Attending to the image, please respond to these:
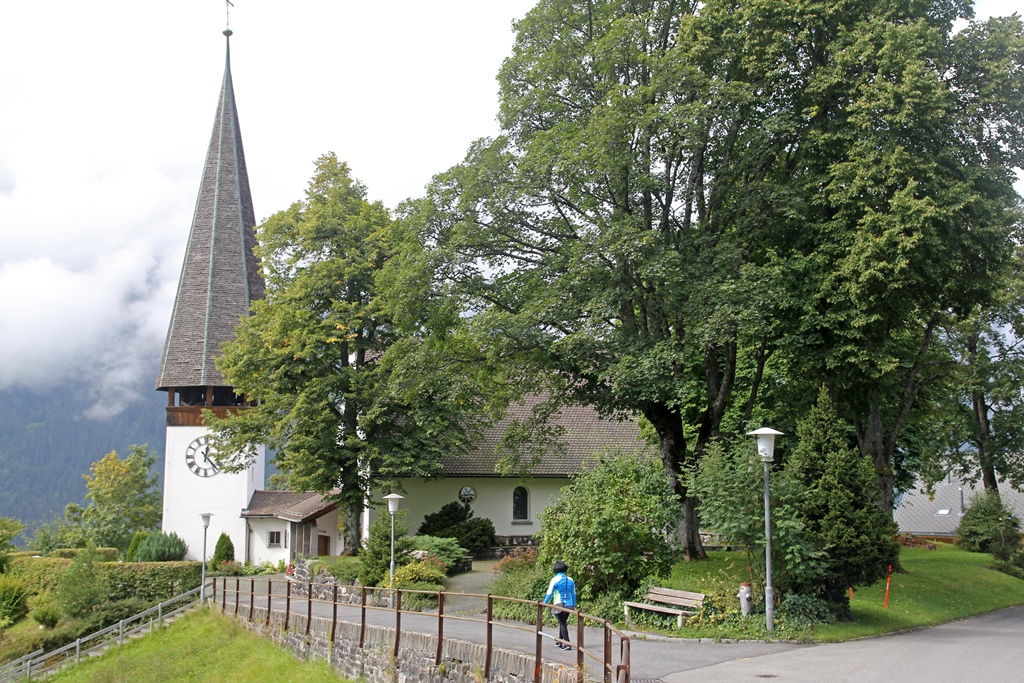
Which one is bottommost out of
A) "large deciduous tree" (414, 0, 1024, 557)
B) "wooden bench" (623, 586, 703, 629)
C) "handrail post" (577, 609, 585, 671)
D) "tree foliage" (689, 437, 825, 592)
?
"wooden bench" (623, 586, 703, 629)

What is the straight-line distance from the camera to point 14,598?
39.5 meters

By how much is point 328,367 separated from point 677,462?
14300 mm

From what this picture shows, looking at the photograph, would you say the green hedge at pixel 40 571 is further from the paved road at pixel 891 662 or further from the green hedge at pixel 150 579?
the paved road at pixel 891 662

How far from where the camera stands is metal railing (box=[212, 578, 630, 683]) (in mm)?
10039

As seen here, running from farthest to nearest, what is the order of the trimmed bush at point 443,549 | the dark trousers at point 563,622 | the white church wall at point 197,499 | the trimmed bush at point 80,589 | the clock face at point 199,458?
the clock face at point 199,458, the white church wall at point 197,499, the trimmed bush at point 80,589, the trimmed bush at point 443,549, the dark trousers at point 563,622

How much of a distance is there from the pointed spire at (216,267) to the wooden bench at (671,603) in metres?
33.5

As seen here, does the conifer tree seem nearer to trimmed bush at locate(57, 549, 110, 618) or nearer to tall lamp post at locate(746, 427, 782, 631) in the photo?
tall lamp post at locate(746, 427, 782, 631)

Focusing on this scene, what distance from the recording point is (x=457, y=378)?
2344cm

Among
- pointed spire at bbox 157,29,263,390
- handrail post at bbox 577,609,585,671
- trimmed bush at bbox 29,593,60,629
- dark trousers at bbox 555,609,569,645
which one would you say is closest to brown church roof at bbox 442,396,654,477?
trimmed bush at bbox 29,593,60,629

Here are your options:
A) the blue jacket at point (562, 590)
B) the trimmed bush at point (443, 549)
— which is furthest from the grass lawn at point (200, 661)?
the blue jacket at point (562, 590)

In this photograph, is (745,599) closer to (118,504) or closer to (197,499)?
(197,499)

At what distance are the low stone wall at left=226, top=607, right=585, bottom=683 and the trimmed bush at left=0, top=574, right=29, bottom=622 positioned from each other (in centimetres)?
2308

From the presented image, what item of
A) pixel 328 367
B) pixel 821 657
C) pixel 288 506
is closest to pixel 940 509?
pixel 288 506

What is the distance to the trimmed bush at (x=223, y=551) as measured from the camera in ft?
144
